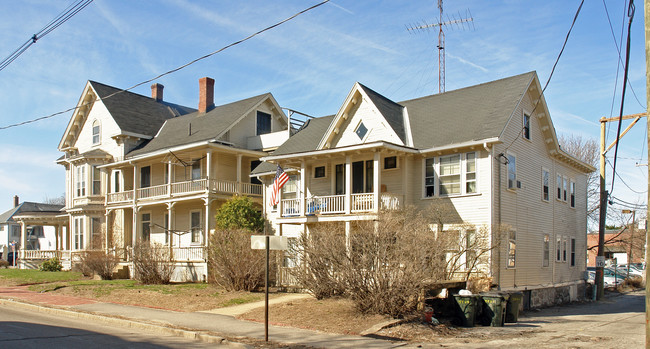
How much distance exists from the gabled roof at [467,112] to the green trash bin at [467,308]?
6776mm

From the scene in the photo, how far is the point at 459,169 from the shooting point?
21.6 meters

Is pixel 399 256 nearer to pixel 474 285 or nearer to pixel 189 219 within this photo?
pixel 474 285

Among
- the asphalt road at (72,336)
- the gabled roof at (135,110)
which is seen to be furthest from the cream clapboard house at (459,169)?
the gabled roof at (135,110)

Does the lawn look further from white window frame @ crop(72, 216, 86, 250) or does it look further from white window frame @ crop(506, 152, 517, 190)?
white window frame @ crop(506, 152, 517, 190)

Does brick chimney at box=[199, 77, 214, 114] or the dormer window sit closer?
brick chimney at box=[199, 77, 214, 114]

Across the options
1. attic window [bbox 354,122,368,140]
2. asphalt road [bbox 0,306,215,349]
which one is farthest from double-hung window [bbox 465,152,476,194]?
asphalt road [bbox 0,306,215,349]

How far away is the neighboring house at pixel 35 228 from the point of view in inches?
1516

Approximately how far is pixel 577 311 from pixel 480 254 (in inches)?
269

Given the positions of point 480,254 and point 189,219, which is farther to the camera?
point 189,219

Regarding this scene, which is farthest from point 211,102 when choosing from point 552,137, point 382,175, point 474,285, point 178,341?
point 178,341

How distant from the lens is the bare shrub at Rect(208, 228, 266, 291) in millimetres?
20484

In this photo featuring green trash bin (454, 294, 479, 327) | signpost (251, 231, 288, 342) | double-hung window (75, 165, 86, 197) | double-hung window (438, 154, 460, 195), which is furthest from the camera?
double-hung window (75, 165, 86, 197)

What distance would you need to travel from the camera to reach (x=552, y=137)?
83.4 ft

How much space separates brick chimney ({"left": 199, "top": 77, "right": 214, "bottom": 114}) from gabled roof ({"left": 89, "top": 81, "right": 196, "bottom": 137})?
3.29m
